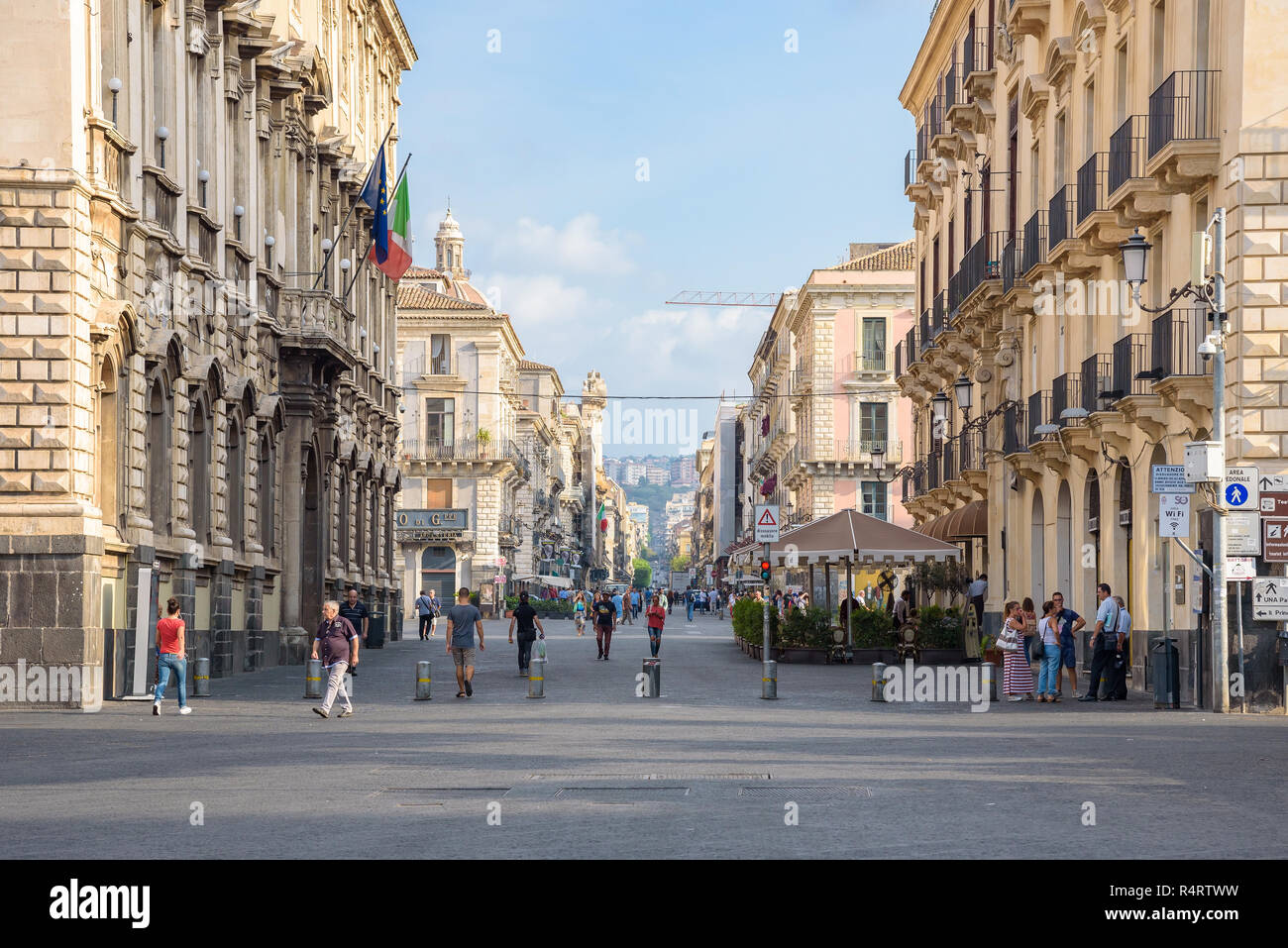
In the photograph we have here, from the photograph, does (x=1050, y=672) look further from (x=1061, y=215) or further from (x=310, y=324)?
(x=310, y=324)

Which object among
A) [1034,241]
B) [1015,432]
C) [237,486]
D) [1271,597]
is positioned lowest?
[1271,597]

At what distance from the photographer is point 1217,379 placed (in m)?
23.5

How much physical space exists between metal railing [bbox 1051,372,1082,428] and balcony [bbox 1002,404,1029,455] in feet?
10.9

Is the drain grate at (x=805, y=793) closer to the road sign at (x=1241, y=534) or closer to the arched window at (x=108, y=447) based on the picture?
the road sign at (x=1241, y=534)

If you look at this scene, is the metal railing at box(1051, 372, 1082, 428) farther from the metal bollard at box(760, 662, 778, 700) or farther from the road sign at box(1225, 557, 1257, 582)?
the road sign at box(1225, 557, 1257, 582)

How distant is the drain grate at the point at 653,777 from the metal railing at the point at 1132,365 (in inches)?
548

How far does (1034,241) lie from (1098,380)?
6.75 m

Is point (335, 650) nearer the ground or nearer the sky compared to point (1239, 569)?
nearer the ground

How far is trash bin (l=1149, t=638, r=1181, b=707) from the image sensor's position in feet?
80.6

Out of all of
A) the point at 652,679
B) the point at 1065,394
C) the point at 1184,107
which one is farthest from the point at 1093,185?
the point at 652,679

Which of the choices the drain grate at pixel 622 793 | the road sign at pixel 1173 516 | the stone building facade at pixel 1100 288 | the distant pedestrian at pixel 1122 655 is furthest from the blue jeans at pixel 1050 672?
the drain grate at pixel 622 793
